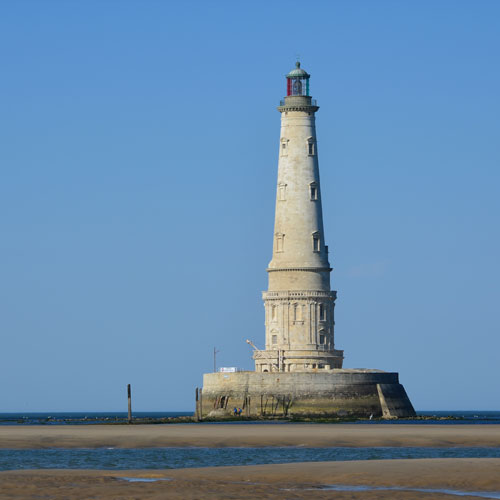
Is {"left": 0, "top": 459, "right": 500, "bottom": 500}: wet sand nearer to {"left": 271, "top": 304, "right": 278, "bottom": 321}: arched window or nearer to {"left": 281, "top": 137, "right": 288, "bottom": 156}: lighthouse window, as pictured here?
{"left": 271, "top": 304, "right": 278, "bottom": 321}: arched window

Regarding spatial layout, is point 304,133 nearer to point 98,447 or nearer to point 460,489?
point 98,447

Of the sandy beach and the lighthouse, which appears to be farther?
the lighthouse

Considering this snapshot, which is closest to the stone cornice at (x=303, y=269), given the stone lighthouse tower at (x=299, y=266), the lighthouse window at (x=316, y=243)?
the stone lighthouse tower at (x=299, y=266)

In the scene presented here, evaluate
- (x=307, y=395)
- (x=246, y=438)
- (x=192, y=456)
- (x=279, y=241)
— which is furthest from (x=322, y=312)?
(x=192, y=456)

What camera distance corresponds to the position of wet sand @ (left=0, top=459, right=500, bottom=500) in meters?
29.3

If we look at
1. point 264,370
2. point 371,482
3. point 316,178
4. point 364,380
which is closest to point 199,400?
point 264,370

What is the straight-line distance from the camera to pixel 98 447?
49688 millimetres

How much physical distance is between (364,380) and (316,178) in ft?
48.6

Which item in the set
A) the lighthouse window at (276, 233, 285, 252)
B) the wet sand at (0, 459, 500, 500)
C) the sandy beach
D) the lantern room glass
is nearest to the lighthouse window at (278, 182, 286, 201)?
the lighthouse window at (276, 233, 285, 252)

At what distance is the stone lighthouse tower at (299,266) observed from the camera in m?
Result: 85.9

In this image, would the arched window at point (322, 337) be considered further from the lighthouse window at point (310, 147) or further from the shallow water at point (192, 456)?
the shallow water at point (192, 456)

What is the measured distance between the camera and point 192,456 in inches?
1762

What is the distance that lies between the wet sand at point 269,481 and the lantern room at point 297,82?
178 ft

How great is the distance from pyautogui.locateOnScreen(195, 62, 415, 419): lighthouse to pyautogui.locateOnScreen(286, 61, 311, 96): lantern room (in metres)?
0.58
